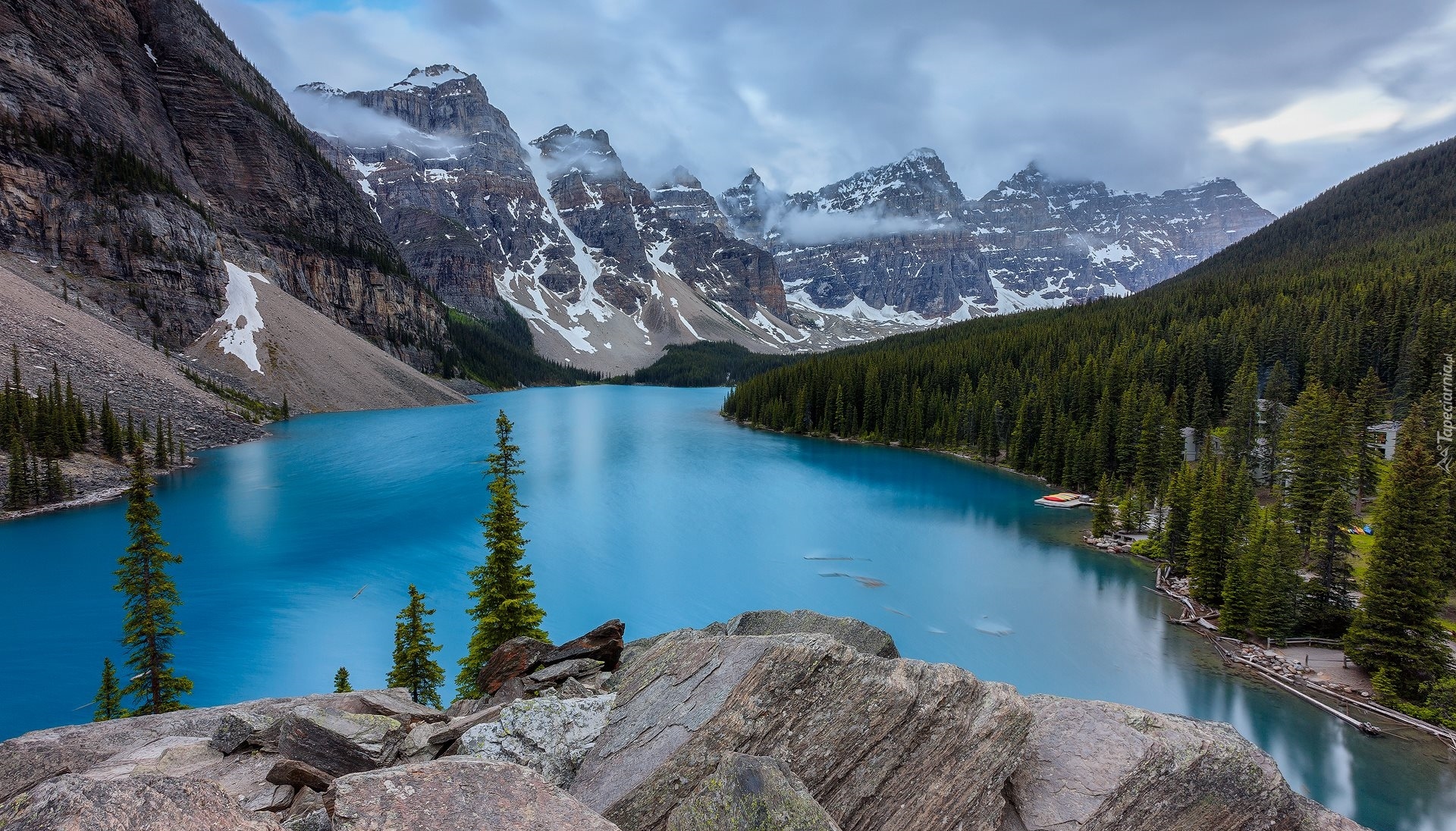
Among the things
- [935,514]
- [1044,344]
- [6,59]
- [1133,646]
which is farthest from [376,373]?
[1133,646]

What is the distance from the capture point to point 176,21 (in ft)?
328

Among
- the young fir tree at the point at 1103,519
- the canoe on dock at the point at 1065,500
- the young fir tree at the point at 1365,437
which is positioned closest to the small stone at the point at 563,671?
the young fir tree at the point at 1103,519

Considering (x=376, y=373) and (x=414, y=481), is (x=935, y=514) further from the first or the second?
(x=376, y=373)

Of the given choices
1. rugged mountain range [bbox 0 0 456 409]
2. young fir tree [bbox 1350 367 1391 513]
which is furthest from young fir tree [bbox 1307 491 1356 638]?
rugged mountain range [bbox 0 0 456 409]

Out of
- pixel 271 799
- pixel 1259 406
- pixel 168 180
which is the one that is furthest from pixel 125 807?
pixel 168 180

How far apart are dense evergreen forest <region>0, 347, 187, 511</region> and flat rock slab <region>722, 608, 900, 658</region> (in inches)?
1360

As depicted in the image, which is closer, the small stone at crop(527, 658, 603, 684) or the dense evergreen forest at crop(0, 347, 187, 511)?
the small stone at crop(527, 658, 603, 684)

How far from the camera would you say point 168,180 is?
80.7 metres

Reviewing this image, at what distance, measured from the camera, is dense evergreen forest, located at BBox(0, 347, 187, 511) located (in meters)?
33.8

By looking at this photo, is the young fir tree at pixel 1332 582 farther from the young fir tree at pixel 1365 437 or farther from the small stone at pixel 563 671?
the small stone at pixel 563 671

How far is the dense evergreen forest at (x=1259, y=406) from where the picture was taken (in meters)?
18.1

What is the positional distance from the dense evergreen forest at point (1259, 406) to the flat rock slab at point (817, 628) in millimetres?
16656

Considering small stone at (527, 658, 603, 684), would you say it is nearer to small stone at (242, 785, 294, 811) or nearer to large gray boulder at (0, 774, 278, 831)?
small stone at (242, 785, 294, 811)

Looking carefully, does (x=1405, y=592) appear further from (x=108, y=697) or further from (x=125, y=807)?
(x=108, y=697)
